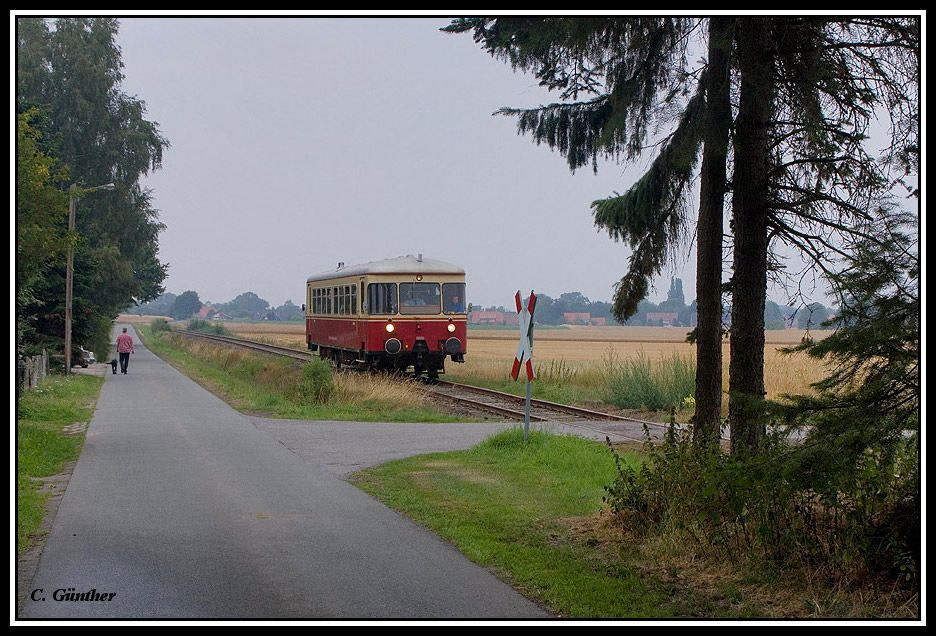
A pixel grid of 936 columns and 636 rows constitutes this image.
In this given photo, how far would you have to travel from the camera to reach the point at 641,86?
7.19 metres

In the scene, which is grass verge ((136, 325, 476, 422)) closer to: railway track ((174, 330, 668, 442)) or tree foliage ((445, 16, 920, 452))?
railway track ((174, 330, 668, 442))

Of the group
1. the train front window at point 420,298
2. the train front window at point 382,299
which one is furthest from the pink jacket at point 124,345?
the train front window at point 420,298

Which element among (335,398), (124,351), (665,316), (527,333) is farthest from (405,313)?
(665,316)

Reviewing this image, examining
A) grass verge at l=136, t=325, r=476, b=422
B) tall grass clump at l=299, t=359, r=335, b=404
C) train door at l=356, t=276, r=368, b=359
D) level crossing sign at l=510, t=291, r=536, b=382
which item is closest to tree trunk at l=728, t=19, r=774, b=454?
level crossing sign at l=510, t=291, r=536, b=382

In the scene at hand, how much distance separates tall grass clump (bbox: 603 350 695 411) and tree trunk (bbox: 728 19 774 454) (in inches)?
451

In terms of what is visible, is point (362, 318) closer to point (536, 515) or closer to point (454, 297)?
point (454, 297)

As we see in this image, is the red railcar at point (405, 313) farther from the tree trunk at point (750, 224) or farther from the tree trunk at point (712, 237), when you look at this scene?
the tree trunk at point (750, 224)

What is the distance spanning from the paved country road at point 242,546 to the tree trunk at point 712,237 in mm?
2546

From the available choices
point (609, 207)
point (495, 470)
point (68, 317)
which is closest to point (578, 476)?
point (495, 470)

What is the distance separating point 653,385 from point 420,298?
24.1ft

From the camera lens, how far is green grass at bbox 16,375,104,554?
26.6 feet

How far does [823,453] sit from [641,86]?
336cm

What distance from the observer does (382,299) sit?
24.4 meters

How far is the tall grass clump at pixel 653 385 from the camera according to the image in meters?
19.8
